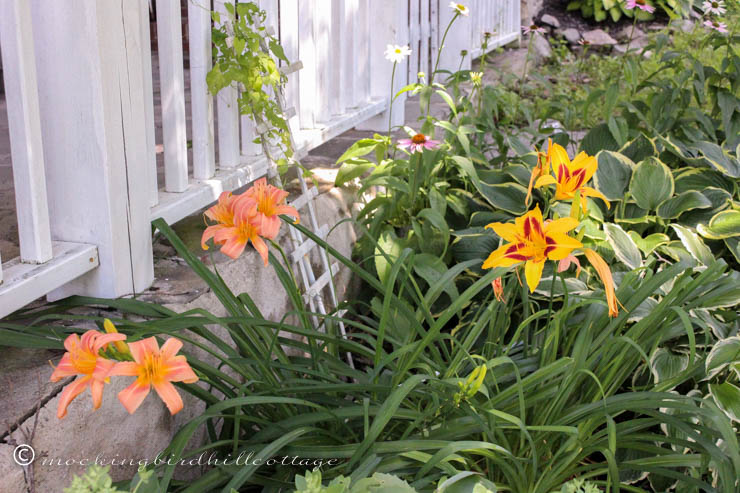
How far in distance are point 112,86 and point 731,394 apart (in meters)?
1.38

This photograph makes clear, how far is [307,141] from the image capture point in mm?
2299

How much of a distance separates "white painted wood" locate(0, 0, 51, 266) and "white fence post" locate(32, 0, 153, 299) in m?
0.10

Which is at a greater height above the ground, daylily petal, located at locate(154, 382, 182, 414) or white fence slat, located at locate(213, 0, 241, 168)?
white fence slat, located at locate(213, 0, 241, 168)

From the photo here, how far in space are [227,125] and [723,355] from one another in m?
1.28

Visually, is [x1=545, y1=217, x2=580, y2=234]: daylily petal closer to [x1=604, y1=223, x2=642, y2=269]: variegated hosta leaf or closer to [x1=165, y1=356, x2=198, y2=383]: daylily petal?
[x1=165, y1=356, x2=198, y2=383]: daylily petal

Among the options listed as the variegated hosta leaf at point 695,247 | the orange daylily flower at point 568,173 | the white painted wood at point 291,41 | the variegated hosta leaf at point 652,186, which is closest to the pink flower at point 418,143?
the white painted wood at point 291,41

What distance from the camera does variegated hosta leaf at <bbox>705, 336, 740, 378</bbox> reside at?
148 centimetres

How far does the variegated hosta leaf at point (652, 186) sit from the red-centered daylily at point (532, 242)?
1174 mm

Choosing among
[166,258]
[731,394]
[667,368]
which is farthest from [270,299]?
[731,394]

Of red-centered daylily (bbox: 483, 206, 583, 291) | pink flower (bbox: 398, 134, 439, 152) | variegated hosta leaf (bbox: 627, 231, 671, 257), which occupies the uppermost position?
red-centered daylily (bbox: 483, 206, 583, 291)

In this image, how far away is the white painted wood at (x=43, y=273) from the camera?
4.00 feet

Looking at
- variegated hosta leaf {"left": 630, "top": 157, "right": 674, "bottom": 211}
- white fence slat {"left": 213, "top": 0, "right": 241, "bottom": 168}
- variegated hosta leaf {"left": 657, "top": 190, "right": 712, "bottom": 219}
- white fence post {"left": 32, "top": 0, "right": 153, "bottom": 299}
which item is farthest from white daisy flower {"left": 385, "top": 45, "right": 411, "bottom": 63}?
white fence post {"left": 32, "top": 0, "right": 153, "bottom": 299}

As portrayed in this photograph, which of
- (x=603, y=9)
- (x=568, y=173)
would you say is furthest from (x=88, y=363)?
(x=603, y=9)

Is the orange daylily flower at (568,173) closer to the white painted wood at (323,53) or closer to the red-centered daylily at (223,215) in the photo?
the red-centered daylily at (223,215)
